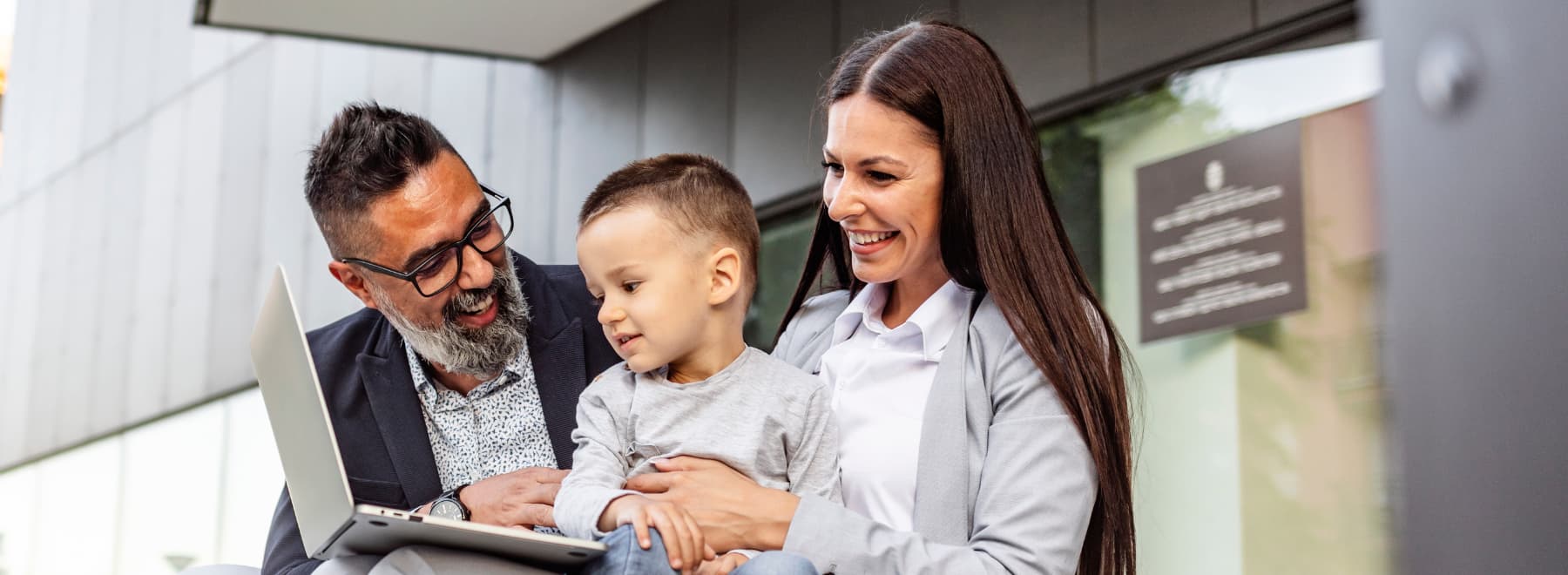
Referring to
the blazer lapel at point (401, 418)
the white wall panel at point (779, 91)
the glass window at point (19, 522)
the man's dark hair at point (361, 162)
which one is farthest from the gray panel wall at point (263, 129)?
the blazer lapel at point (401, 418)

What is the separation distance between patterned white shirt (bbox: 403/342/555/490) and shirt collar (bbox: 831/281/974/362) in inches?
24.9

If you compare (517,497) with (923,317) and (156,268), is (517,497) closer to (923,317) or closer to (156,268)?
(923,317)

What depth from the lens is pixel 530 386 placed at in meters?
2.67

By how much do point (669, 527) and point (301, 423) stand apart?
63 centimetres

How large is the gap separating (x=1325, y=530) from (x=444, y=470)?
2.71 m

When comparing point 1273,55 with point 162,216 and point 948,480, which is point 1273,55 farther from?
point 162,216

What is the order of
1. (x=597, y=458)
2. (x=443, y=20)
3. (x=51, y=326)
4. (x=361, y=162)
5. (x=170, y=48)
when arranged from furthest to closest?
(x=51, y=326), (x=170, y=48), (x=443, y=20), (x=361, y=162), (x=597, y=458)

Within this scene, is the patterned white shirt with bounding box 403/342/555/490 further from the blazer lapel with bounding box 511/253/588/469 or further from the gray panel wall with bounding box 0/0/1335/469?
the gray panel wall with bounding box 0/0/1335/469

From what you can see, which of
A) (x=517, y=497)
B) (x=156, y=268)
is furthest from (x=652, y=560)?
(x=156, y=268)

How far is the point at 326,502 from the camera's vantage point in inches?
73.3

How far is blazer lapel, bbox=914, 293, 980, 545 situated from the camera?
1971 mm

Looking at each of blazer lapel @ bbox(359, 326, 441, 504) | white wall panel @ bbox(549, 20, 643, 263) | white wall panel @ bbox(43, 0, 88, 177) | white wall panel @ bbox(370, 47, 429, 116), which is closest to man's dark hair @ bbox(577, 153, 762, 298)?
blazer lapel @ bbox(359, 326, 441, 504)

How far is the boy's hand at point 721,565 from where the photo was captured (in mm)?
1771

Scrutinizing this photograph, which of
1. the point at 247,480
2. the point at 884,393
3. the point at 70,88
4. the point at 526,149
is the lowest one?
the point at 247,480
